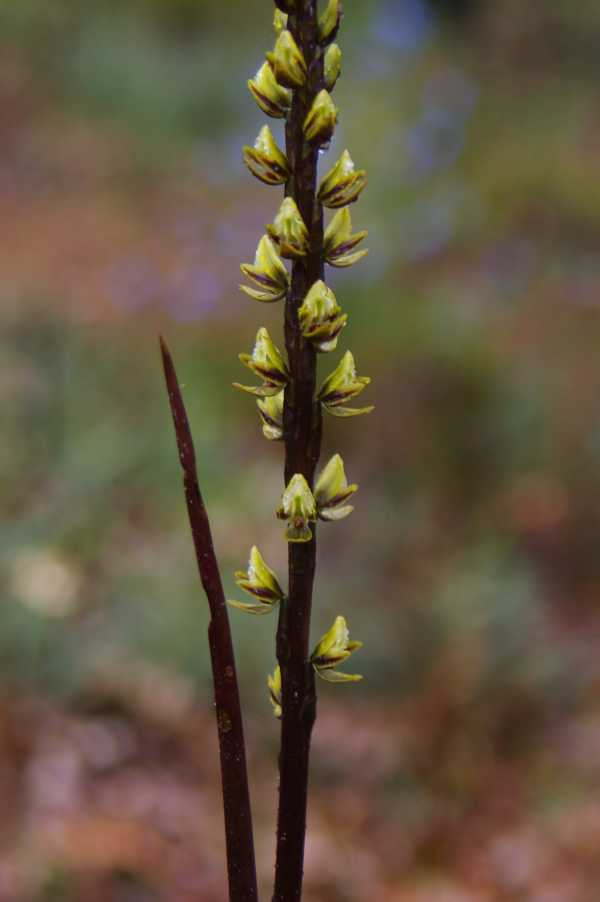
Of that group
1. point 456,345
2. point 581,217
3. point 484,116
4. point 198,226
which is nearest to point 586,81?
point 484,116

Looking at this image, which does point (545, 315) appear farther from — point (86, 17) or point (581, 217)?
point (86, 17)

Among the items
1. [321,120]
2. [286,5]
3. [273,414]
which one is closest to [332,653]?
[273,414]

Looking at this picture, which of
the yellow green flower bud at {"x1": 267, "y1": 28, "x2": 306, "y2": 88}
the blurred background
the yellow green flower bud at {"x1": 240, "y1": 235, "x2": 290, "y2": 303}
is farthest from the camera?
the blurred background

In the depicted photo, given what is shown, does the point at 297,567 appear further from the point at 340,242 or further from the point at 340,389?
the point at 340,242

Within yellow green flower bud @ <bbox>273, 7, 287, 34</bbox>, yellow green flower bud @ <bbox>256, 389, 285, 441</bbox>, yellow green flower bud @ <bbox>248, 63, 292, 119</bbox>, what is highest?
yellow green flower bud @ <bbox>273, 7, 287, 34</bbox>

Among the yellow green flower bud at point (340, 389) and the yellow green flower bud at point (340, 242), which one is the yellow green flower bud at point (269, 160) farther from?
the yellow green flower bud at point (340, 389)

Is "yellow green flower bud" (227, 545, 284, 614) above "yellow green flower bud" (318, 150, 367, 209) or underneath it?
underneath

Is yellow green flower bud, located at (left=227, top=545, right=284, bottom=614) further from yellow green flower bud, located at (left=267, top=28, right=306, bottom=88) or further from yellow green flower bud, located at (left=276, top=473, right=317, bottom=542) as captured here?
yellow green flower bud, located at (left=267, top=28, right=306, bottom=88)

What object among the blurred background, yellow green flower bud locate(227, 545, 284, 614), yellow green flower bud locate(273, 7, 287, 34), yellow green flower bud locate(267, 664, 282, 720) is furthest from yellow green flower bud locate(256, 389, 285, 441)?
the blurred background
